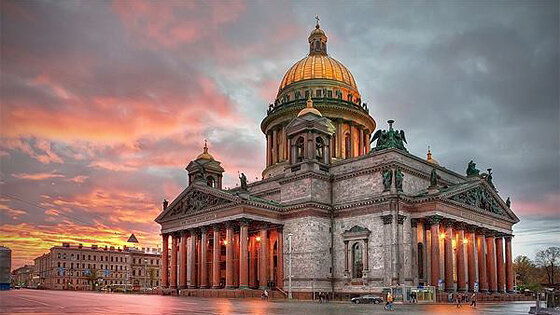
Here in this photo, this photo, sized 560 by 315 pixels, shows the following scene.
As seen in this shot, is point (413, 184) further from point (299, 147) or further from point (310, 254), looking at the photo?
point (299, 147)

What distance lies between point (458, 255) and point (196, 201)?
33513mm

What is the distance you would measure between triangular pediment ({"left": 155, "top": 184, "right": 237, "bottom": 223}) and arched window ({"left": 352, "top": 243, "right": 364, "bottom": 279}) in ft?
49.4

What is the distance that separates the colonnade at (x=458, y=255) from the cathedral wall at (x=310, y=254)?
10420 mm

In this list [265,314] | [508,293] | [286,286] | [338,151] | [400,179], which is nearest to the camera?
[265,314]

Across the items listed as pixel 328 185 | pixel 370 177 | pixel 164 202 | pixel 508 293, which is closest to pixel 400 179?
pixel 370 177

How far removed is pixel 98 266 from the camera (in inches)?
6850

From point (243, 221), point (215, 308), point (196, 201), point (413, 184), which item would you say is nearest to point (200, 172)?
point (196, 201)

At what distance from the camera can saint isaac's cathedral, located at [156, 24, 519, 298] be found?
64875 millimetres

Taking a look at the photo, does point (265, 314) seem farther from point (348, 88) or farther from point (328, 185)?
point (348, 88)

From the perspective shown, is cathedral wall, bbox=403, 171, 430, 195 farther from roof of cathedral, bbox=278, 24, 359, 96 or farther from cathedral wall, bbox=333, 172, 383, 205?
roof of cathedral, bbox=278, 24, 359, 96

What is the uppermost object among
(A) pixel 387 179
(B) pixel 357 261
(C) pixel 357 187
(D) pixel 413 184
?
Answer: (A) pixel 387 179

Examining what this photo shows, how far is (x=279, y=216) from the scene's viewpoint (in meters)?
72.1

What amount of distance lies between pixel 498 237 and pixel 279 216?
96.0 ft

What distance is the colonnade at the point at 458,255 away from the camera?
64.2 meters
